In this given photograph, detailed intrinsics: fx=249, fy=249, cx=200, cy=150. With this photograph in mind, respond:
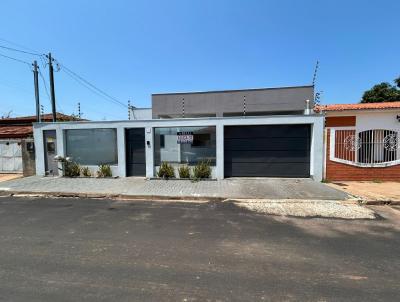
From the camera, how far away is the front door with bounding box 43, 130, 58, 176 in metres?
12.8

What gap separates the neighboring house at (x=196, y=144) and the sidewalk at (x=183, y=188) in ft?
2.59

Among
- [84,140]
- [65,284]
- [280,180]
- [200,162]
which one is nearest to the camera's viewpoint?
[65,284]

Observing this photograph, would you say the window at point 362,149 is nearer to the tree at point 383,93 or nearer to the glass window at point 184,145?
the glass window at point 184,145

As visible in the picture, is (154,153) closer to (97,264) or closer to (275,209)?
(275,209)

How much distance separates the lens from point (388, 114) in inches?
480

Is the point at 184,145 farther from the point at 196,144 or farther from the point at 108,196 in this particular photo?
the point at 108,196

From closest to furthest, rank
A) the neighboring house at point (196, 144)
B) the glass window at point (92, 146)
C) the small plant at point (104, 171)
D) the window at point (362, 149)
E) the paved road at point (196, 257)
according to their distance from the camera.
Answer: the paved road at point (196, 257) < the window at point (362, 149) < the neighboring house at point (196, 144) < the small plant at point (104, 171) < the glass window at point (92, 146)

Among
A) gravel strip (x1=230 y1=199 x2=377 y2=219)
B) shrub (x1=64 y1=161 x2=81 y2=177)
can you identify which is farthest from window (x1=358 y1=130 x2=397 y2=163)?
shrub (x1=64 y1=161 x2=81 y2=177)

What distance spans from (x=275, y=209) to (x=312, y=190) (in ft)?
9.13

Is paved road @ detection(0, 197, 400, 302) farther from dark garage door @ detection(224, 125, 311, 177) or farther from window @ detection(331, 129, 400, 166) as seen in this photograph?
dark garage door @ detection(224, 125, 311, 177)

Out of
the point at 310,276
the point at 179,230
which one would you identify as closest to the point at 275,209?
the point at 179,230

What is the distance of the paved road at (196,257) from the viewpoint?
305cm

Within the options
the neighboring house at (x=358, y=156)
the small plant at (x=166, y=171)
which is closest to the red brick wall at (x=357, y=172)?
the neighboring house at (x=358, y=156)

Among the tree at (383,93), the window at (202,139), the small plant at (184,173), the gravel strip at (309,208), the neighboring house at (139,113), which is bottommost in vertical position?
the gravel strip at (309,208)
